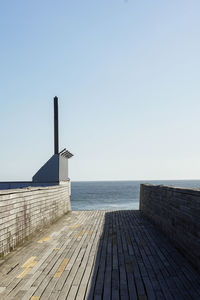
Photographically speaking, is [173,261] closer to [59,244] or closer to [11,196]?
[59,244]

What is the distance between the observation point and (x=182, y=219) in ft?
26.5

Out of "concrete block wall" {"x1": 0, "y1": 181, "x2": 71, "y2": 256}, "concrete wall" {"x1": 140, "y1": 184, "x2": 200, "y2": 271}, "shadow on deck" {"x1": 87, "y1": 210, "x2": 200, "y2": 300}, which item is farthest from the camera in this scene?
"concrete block wall" {"x1": 0, "y1": 181, "x2": 71, "y2": 256}

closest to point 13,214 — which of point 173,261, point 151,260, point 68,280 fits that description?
point 68,280

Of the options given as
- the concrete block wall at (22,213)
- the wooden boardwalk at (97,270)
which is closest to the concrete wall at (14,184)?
the concrete block wall at (22,213)

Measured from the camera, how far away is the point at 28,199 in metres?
10.1

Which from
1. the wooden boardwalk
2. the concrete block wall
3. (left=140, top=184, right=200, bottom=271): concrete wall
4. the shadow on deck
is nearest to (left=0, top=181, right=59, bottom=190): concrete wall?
the concrete block wall

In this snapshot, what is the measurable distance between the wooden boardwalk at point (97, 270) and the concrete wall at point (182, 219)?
324mm

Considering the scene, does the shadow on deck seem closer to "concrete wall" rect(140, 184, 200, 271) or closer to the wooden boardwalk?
the wooden boardwalk

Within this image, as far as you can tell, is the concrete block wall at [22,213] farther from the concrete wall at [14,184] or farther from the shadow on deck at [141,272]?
the concrete wall at [14,184]

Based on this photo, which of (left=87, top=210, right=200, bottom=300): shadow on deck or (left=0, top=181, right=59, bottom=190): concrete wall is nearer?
(left=87, top=210, right=200, bottom=300): shadow on deck

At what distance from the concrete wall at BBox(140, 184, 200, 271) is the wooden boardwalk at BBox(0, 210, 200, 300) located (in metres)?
0.32

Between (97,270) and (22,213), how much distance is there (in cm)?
414

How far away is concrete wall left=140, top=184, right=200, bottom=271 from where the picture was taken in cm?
672

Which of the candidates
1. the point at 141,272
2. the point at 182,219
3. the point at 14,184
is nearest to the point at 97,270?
the point at 141,272
